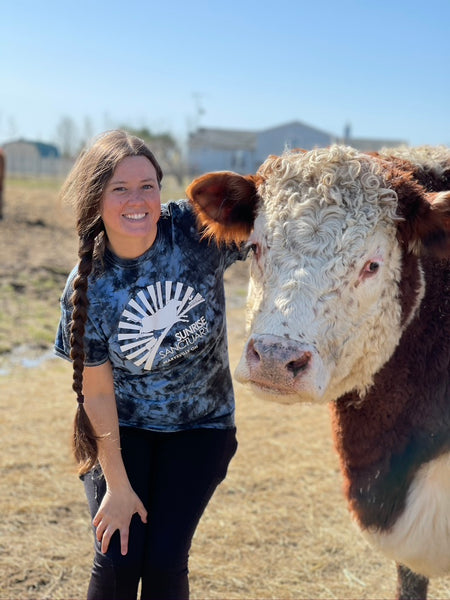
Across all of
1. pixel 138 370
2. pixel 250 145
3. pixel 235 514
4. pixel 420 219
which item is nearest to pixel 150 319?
pixel 138 370

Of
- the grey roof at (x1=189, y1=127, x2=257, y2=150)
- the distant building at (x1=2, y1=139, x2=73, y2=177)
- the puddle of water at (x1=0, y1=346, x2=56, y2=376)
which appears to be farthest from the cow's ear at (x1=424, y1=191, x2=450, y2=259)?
the distant building at (x1=2, y1=139, x2=73, y2=177)

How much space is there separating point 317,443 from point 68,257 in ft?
28.7

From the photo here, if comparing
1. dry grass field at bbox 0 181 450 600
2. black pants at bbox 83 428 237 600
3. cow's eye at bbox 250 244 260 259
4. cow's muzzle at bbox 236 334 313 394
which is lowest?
dry grass field at bbox 0 181 450 600

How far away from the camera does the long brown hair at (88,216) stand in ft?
8.48

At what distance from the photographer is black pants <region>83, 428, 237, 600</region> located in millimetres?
2609

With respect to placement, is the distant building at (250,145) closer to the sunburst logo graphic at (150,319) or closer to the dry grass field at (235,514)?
the dry grass field at (235,514)

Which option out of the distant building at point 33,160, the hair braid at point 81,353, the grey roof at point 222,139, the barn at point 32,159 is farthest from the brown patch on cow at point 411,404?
the distant building at point 33,160

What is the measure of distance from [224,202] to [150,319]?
2.08 feet

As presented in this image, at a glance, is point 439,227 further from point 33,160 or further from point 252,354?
point 33,160

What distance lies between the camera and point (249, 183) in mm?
2928

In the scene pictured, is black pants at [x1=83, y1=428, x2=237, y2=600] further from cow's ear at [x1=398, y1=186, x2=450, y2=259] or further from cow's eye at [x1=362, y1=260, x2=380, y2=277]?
cow's ear at [x1=398, y1=186, x2=450, y2=259]

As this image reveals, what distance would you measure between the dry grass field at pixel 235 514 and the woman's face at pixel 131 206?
518 millimetres

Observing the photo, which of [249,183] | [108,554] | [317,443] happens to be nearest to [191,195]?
[249,183]

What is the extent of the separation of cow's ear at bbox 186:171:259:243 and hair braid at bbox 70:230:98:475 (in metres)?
0.51
